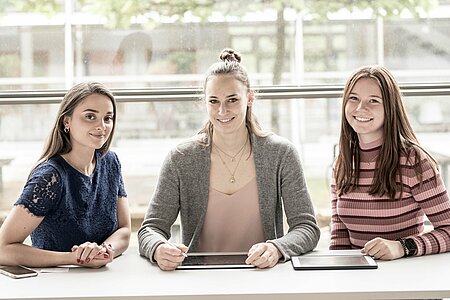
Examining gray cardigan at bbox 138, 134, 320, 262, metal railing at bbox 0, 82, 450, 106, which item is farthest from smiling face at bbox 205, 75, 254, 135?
metal railing at bbox 0, 82, 450, 106

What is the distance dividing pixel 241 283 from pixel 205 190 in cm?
61

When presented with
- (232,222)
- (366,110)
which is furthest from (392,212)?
(232,222)

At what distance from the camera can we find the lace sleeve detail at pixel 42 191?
8.30ft

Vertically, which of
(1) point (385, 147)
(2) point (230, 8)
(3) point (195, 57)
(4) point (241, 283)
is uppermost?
(2) point (230, 8)

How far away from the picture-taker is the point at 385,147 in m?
2.73

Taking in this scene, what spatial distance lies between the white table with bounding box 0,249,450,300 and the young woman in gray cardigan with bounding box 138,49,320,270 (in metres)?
0.34

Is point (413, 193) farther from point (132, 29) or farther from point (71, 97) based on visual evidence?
point (132, 29)

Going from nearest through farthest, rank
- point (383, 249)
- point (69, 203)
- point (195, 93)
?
point (383, 249) < point (69, 203) < point (195, 93)

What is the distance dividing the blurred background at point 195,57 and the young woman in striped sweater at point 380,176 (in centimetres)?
85

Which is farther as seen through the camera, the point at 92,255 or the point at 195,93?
the point at 195,93

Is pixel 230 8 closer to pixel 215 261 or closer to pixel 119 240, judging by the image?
pixel 119 240

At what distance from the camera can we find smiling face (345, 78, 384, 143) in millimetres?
2732

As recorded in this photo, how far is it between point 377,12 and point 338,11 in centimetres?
18

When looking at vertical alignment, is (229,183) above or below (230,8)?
below
